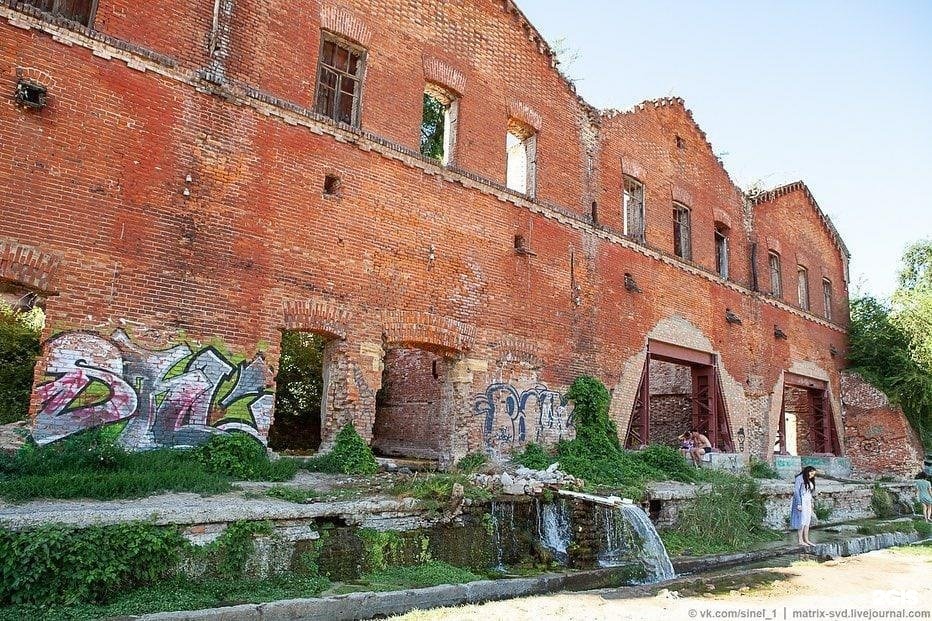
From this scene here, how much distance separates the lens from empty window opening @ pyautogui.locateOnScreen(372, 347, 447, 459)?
15.7 m

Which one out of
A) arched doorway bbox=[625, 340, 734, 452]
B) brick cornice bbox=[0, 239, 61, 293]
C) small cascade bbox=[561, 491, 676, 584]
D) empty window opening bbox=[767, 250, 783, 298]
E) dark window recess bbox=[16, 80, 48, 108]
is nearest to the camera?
brick cornice bbox=[0, 239, 61, 293]

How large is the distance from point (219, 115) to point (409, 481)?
244 inches

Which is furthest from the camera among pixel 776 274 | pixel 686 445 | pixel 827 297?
pixel 827 297

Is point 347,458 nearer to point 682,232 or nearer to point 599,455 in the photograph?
point 599,455

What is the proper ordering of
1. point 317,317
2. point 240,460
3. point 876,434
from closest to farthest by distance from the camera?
point 240,460 < point 317,317 < point 876,434

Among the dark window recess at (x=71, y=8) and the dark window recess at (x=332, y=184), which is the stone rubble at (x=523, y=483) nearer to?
the dark window recess at (x=332, y=184)

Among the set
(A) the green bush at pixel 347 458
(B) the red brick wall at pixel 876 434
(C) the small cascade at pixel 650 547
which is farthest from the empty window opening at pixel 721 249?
(A) the green bush at pixel 347 458

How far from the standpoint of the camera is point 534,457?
38.7 feet

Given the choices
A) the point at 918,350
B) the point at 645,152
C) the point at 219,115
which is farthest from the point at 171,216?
the point at 918,350

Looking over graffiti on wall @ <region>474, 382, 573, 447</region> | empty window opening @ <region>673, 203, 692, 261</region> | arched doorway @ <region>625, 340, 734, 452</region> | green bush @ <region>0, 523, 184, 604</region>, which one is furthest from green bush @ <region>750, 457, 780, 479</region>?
green bush @ <region>0, 523, 184, 604</region>

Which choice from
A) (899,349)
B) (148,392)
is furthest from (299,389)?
(899,349)

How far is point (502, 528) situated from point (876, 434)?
19.9m

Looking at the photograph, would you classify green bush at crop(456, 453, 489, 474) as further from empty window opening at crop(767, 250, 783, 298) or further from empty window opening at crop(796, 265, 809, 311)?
empty window opening at crop(796, 265, 809, 311)

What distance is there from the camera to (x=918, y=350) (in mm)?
21062
